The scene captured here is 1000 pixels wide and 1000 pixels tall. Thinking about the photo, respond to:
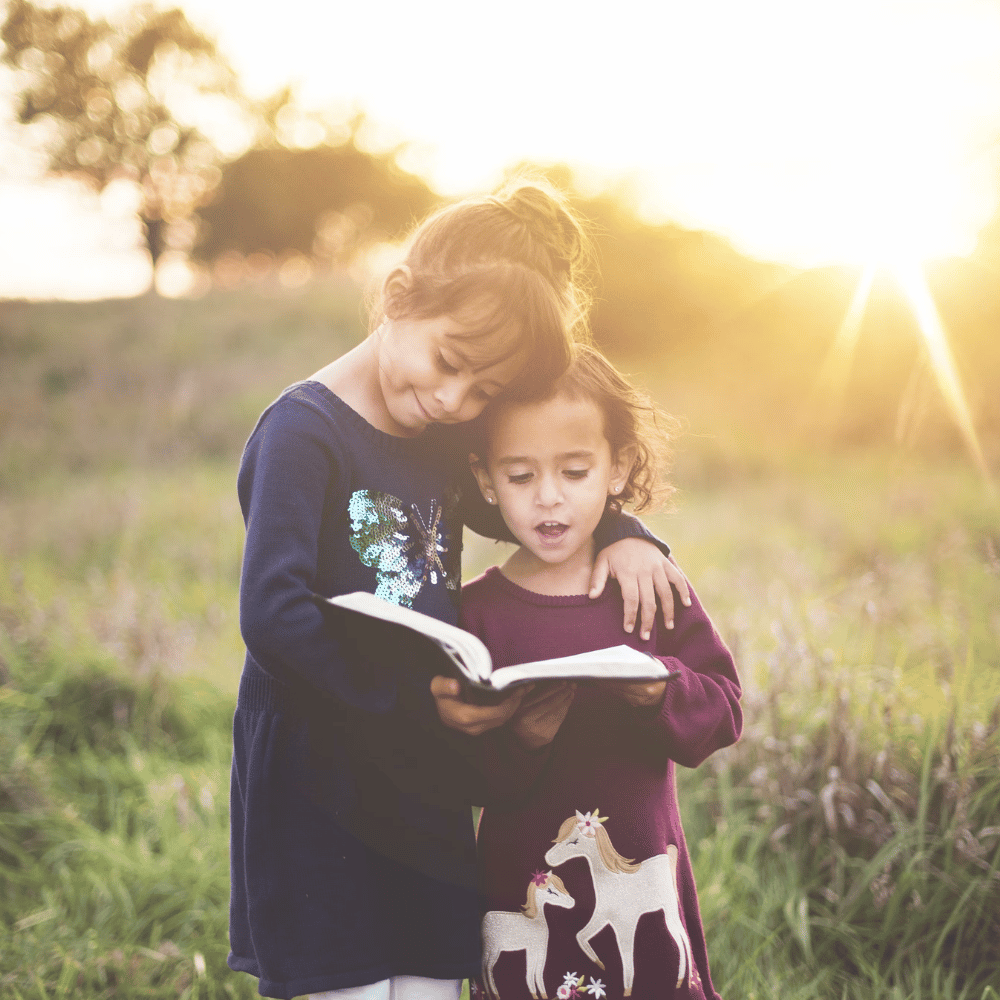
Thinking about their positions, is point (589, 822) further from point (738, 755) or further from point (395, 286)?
point (738, 755)

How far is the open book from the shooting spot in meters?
1.21

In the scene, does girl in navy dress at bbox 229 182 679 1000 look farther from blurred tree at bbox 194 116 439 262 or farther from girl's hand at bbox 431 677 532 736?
blurred tree at bbox 194 116 439 262

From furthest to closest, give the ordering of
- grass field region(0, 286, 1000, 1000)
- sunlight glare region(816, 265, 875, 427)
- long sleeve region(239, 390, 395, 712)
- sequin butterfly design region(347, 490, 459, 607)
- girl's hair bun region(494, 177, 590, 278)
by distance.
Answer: sunlight glare region(816, 265, 875, 427), grass field region(0, 286, 1000, 1000), girl's hair bun region(494, 177, 590, 278), sequin butterfly design region(347, 490, 459, 607), long sleeve region(239, 390, 395, 712)

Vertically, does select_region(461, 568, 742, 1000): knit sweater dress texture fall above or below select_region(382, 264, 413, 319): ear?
below

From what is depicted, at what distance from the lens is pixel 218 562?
5.91 meters

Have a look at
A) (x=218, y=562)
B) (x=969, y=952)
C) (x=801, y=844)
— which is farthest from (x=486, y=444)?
(x=218, y=562)

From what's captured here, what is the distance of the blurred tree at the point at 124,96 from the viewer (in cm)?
2380

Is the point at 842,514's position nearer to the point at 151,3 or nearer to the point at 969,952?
the point at 969,952

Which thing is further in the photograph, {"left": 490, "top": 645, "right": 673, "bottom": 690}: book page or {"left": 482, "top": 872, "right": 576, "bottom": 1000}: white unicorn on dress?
{"left": 482, "top": 872, "right": 576, "bottom": 1000}: white unicorn on dress

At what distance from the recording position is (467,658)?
4.10ft

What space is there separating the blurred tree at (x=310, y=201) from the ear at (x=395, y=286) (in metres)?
26.0

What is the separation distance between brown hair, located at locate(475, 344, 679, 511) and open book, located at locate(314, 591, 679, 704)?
526 mm

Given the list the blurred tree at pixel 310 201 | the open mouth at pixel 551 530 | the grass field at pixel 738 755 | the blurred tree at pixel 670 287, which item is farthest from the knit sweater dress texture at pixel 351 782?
the blurred tree at pixel 310 201

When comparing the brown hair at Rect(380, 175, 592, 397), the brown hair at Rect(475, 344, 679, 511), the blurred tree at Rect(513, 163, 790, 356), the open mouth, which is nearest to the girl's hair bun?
the brown hair at Rect(380, 175, 592, 397)
